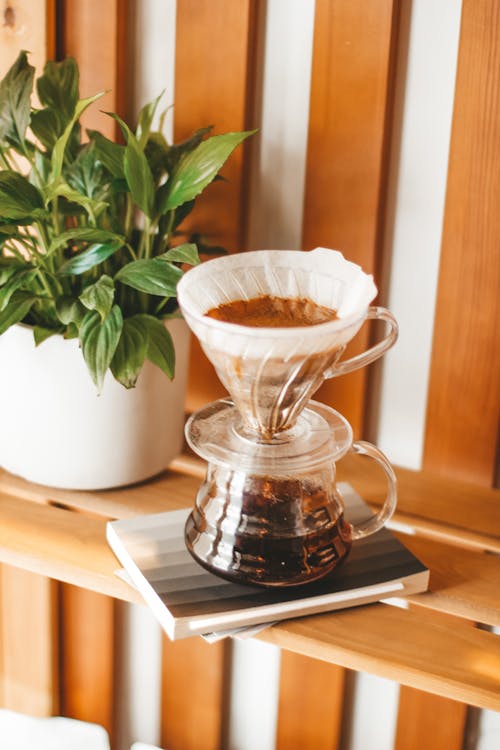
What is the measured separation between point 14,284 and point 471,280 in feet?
1.59

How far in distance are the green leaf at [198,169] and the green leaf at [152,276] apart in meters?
0.07

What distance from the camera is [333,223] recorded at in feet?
3.43

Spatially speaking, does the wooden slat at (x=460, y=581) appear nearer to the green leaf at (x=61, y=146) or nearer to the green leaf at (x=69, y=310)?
the green leaf at (x=69, y=310)

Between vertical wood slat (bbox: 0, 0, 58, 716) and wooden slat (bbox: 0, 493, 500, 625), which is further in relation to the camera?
vertical wood slat (bbox: 0, 0, 58, 716)

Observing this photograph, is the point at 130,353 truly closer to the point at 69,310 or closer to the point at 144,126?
the point at 69,310

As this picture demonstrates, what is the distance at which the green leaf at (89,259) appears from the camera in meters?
0.90

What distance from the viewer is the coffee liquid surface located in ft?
2.71

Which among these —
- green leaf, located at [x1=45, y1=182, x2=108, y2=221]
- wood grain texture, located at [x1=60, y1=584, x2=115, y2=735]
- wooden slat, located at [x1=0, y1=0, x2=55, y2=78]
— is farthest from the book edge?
wooden slat, located at [x1=0, y1=0, x2=55, y2=78]

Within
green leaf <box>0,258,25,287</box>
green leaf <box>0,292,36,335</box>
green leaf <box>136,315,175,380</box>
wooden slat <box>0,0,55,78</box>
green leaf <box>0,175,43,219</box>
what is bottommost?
green leaf <box>136,315,175,380</box>

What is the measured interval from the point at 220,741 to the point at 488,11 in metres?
1.02

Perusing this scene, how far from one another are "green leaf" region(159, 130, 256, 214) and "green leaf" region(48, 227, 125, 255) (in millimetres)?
70

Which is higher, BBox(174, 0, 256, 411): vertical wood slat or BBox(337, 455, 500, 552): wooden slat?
BBox(174, 0, 256, 411): vertical wood slat

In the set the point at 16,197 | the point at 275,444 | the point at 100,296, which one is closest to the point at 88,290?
the point at 100,296

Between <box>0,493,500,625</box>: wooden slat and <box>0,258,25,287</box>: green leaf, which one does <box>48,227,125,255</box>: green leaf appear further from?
<box>0,493,500,625</box>: wooden slat
